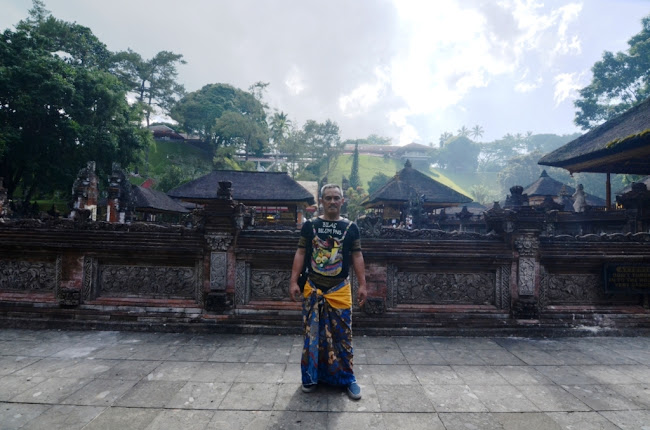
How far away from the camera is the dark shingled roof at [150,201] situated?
20.4 metres

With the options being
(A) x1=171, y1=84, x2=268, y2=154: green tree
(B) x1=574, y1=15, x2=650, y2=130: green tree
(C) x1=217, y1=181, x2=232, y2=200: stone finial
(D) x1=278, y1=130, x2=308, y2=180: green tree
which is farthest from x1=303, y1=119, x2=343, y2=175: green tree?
(C) x1=217, y1=181, x2=232, y2=200: stone finial

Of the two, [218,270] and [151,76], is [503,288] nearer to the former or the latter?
[218,270]

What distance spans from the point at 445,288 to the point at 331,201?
3163mm

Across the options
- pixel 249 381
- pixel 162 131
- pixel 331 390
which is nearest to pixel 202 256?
pixel 249 381

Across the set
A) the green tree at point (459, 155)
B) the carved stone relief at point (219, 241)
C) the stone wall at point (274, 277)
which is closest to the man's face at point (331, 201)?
the stone wall at point (274, 277)

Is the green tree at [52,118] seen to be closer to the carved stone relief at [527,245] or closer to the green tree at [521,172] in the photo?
the carved stone relief at [527,245]

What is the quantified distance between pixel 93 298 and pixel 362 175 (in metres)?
73.1

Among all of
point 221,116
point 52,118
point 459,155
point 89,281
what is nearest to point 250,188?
point 52,118

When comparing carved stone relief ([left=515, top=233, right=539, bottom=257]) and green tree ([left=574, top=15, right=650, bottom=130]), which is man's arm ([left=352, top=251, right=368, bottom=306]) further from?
green tree ([left=574, top=15, right=650, bottom=130])

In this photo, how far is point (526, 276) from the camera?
18.2ft

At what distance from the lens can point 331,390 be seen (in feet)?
11.6

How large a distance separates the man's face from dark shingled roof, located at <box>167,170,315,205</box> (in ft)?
61.1

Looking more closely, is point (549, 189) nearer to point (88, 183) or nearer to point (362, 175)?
point (88, 183)

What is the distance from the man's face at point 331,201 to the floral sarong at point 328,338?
2.55 ft
